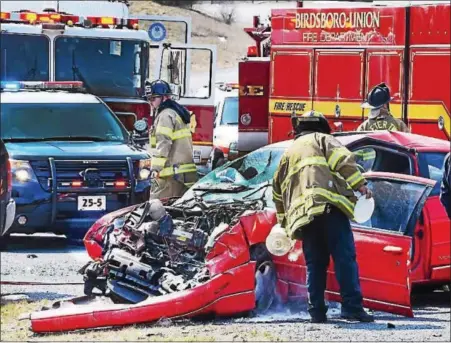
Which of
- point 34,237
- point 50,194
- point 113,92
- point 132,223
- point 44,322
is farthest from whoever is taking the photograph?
point 113,92

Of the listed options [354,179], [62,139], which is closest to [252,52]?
[62,139]

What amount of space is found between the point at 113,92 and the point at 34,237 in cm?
304

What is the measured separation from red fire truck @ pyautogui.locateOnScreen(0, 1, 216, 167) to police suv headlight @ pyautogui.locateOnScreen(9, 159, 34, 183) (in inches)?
131

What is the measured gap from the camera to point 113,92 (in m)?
15.5

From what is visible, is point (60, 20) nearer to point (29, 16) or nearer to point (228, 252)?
point (29, 16)

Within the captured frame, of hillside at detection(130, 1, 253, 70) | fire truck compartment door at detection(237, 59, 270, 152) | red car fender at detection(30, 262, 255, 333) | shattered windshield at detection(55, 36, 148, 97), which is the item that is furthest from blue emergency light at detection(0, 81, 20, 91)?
hillside at detection(130, 1, 253, 70)

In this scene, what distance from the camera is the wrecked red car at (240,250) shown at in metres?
7.91

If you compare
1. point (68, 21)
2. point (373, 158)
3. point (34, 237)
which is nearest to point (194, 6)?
point (68, 21)

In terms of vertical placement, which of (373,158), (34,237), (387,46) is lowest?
(34,237)

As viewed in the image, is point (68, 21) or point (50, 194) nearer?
point (50, 194)

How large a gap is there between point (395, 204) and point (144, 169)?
469 cm

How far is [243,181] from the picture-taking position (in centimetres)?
922

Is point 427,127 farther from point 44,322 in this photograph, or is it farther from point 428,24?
point 44,322

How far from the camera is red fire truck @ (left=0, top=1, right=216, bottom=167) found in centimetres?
1516
